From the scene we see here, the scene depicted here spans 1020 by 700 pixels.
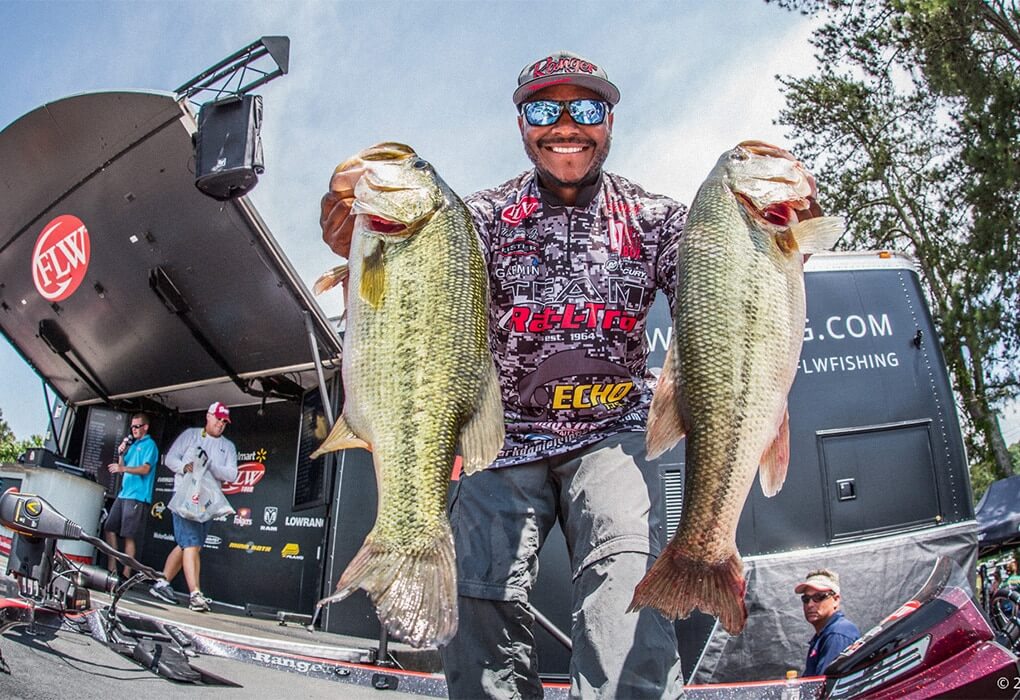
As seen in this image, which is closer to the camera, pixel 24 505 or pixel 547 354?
pixel 547 354

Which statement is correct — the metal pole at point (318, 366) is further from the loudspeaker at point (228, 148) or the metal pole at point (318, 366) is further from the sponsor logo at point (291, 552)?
the sponsor logo at point (291, 552)

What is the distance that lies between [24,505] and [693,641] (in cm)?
346

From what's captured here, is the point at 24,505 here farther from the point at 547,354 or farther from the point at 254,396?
the point at 254,396

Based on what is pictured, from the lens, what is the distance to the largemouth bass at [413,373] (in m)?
2.00

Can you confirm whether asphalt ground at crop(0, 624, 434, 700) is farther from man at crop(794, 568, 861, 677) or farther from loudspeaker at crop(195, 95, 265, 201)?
loudspeaker at crop(195, 95, 265, 201)

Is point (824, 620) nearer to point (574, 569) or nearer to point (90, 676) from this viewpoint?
point (574, 569)

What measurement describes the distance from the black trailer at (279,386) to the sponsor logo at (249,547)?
0.03 m

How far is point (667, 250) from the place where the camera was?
258 cm

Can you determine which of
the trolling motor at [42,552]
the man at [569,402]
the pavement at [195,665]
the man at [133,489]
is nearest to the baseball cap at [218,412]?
the man at [133,489]

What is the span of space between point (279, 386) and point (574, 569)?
244 inches

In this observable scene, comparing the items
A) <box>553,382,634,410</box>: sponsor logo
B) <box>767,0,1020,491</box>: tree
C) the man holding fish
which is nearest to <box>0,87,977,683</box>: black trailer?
the man holding fish

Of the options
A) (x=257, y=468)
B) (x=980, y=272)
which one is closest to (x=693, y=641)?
(x=257, y=468)

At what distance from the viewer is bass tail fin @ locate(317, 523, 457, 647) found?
75.0 inches

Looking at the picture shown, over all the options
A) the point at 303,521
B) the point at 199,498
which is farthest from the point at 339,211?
the point at 199,498
